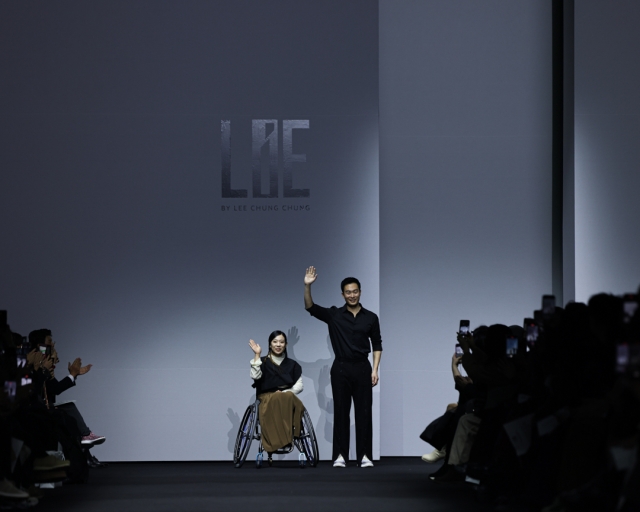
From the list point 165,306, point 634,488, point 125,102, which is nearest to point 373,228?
point 165,306

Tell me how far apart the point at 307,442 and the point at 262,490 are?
1619mm

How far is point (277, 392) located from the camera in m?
6.86

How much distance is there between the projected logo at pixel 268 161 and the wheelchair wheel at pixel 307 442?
1.70 metres

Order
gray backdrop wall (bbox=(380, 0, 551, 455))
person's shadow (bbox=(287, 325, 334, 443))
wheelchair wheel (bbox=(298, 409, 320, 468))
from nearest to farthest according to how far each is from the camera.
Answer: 1. wheelchair wheel (bbox=(298, 409, 320, 468))
2. person's shadow (bbox=(287, 325, 334, 443))
3. gray backdrop wall (bbox=(380, 0, 551, 455))

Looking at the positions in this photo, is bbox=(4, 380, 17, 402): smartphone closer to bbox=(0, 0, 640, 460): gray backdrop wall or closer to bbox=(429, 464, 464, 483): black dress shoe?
bbox=(429, 464, 464, 483): black dress shoe

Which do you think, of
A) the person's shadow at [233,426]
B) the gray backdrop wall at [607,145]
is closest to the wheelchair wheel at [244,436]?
the person's shadow at [233,426]

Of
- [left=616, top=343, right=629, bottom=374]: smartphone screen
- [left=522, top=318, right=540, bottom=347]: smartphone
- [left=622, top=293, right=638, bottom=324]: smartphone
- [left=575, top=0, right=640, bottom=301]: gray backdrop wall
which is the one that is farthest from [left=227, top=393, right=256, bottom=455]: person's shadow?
[left=616, top=343, right=629, bottom=374]: smartphone screen

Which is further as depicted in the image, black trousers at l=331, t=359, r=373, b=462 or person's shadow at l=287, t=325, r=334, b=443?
person's shadow at l=287, t=325, r=334, b=443

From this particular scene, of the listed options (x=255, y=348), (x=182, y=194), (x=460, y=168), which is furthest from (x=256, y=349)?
(x=460, y=168)

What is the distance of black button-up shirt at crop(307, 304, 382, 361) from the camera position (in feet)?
22.6

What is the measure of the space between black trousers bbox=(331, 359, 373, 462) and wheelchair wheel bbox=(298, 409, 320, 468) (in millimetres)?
183

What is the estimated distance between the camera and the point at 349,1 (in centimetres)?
742

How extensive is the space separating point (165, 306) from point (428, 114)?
264cm

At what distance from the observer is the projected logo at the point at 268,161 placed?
7.38 meters
